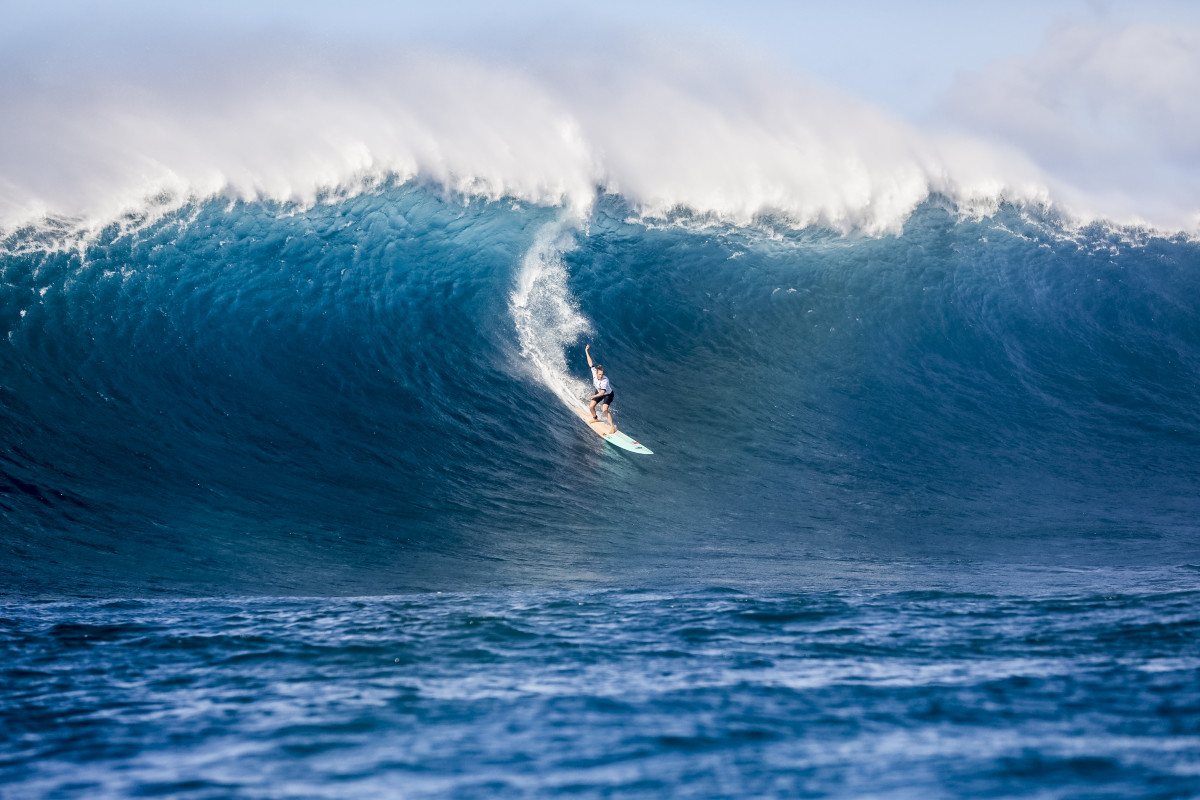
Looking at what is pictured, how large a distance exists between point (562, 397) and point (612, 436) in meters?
0.93

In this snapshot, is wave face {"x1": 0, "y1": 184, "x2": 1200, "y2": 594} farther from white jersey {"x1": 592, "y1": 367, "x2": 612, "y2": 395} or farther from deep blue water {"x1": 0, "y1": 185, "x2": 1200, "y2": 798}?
white jersey {"x1": 592, "y1": 367, "x2": 612, "y2": 395}

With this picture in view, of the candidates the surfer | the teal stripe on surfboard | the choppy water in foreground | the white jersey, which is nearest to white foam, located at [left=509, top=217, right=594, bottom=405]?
the teal stripe on surfboard

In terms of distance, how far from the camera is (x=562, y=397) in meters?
10.5

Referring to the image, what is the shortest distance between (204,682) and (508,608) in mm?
1921

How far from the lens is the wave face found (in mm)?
7461

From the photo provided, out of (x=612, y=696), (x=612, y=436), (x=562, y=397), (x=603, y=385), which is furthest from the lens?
(x=562, y=397)

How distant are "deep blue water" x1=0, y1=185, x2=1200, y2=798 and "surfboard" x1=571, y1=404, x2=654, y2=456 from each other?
20cm

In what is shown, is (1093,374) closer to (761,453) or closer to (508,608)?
(761,453)

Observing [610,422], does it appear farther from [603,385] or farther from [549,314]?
[549,314]

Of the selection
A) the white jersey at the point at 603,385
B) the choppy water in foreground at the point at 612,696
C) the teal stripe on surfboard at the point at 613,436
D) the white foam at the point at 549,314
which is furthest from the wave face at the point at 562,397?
the choppy water in foreground at the point at 612,696

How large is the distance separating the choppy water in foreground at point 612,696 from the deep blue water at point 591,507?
24 mm

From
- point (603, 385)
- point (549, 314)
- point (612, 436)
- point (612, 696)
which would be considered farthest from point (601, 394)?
point (612, 696)

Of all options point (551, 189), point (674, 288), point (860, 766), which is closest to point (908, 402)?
point (674, 288)

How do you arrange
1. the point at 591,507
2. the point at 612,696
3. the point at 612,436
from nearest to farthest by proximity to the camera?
the point at 612,696 < the point at 591,507 < the point at 612,436
